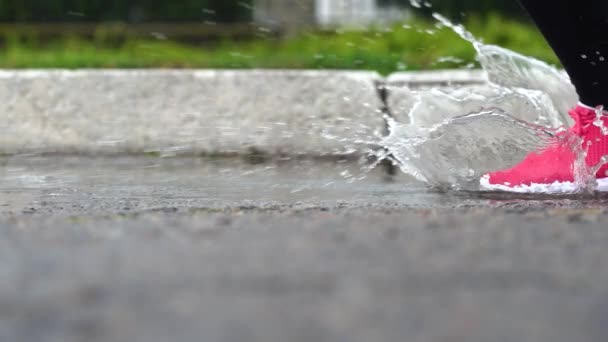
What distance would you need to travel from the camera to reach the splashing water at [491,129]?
3258 mm

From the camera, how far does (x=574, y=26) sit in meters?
3.05

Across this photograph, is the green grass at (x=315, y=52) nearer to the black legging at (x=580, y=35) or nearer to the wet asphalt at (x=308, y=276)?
the black legging at (x=580, y=35)

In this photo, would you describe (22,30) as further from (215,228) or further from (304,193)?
(215,228)

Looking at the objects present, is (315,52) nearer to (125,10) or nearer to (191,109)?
(191,109)

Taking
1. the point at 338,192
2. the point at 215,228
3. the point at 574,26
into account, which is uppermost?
the point at 574,26

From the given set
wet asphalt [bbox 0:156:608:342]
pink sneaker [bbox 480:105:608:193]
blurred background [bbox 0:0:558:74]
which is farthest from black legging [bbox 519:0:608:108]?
blurred background [bbox 0:0:558:74]

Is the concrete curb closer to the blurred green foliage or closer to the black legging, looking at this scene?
the black legging

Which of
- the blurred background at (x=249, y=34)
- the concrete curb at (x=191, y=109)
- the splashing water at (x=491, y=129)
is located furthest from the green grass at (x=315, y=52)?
the splashing water at (x=491, y=129)

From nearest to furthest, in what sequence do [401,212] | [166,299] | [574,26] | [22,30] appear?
[166,299]
[401,212]
[574,26]
[22,30]

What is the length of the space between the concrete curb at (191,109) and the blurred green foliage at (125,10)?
3463 mm

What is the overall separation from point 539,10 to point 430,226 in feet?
4.15

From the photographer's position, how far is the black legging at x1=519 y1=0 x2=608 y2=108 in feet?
9.95

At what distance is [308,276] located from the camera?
1589mm

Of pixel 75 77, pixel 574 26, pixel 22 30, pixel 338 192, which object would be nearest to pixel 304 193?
pixel 338 192
